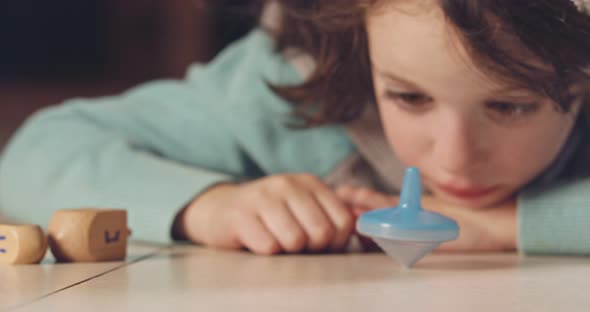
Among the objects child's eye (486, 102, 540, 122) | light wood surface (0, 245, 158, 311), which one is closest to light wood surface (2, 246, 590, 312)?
light wood surface (0, 245, 158, 311)

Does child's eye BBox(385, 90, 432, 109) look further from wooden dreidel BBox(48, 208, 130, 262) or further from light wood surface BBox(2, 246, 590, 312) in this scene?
wooden dreidel BBox(48, 208, 130, 262)

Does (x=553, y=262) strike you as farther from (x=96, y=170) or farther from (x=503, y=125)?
(x=96, y=170)

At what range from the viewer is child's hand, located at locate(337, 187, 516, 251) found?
2.24 feet

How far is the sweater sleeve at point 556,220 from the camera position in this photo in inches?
26.7

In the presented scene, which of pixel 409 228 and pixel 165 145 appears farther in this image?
pixel 165 145

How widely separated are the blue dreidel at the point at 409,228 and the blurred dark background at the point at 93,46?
1.85 m

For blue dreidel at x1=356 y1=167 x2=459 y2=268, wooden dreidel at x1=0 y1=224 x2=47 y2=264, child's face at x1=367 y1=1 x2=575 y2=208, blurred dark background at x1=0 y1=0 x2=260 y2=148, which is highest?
blurred dark background at x1=0 y1=0 x2=260 y2=148

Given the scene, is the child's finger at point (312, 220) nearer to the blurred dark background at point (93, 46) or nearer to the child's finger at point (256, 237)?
the child's finger at point (256, 237)

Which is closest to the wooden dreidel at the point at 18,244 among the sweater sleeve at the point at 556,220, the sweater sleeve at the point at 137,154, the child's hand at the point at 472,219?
the sweater sleeve at the point at 137,154

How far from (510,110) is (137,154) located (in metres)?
0.40

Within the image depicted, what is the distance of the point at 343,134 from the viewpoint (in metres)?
0.90

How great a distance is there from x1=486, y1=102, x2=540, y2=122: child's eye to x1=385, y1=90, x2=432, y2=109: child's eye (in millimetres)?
54

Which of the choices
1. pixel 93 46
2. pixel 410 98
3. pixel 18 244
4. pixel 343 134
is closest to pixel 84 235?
pixel 18 244

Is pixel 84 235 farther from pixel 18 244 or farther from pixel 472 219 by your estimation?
pixel 472 219
